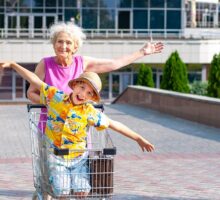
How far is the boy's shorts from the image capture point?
6457 millimetres

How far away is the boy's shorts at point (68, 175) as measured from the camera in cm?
646

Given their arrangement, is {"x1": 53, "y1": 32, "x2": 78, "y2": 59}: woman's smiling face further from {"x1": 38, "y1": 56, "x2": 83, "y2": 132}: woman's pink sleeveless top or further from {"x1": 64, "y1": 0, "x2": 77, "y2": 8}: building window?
{"x1": 64, "y1": 0, "x2": 77, "y2": 8}: building window

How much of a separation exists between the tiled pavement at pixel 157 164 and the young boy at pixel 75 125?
3.15 metres

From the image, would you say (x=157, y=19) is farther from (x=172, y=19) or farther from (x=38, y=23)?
(x=38, y=23)

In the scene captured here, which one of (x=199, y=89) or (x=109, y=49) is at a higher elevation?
(x=109, y=49)

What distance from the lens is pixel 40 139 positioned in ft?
22.4

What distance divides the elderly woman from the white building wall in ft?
142

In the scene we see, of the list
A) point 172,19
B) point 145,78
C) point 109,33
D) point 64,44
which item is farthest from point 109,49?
point 64,44

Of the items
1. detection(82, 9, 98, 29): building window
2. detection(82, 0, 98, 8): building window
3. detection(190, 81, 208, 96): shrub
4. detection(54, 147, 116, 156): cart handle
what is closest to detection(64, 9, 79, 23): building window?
detection(82, 9, 98, 29): building window

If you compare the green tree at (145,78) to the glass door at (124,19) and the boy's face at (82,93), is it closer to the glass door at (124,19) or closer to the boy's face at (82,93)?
the glass door at (124,19)

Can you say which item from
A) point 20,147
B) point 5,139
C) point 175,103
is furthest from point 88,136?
point 175,103

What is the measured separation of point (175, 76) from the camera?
3350 centimetres

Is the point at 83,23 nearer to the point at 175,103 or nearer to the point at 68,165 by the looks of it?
the point at 175,103

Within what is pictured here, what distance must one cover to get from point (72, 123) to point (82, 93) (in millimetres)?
273
